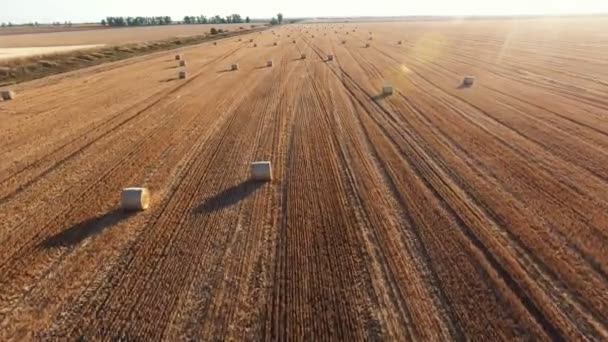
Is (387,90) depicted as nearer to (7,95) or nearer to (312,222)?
(312,222)

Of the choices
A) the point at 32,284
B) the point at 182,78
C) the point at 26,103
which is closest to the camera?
the point at 32,284

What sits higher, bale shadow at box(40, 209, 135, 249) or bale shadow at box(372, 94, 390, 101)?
bale shadow at box(40, 209, 135, 249)

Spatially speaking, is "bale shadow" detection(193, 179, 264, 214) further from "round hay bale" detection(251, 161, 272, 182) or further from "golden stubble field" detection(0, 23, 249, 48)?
"golden stubble field" detection(0, 23, 249, 48)

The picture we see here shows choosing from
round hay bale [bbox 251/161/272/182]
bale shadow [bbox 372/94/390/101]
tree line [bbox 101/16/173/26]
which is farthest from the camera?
tree line [bbox 101/16/173/26]

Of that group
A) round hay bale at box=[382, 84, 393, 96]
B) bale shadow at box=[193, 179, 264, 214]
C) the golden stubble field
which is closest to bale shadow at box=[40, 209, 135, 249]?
bale shadow at box=[193, 179, 264, 214]

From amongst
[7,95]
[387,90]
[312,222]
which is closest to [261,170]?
[312,222]

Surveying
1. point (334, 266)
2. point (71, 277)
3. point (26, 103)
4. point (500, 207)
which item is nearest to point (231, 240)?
point (334, 266)

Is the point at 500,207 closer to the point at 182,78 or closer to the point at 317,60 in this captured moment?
the point at 182,78
